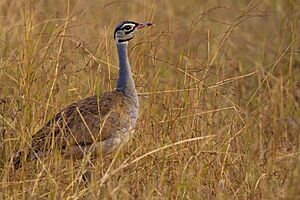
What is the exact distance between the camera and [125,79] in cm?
569

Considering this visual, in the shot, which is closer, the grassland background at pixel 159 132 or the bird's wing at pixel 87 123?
the grassland background at pixel 159 132

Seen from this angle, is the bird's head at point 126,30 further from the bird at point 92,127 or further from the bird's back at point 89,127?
the bird's back at point 89,127

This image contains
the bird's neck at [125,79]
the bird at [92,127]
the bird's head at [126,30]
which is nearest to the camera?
the bird at [92,127]

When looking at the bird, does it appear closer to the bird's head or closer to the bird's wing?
the bird's wing

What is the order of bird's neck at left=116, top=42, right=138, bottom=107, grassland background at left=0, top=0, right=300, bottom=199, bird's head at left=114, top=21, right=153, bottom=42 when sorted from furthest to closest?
1. bird's head at left=114, top=21, right=153, bottom=42
2. bird's neck at left=116, top=42, right=138, bottom=107
3. grassland background at left=0, top=0, right=300, bottom=199

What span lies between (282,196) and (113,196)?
107 cm

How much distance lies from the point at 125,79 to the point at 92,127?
1.51ft

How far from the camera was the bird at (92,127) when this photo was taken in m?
5.12

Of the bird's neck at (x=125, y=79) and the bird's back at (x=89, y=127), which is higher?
the bird's neck at (x=125, y=79)

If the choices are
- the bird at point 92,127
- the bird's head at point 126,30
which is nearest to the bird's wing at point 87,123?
the bird at point 92,127

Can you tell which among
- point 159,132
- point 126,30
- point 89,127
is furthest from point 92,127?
point 126,30

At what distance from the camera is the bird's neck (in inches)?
222

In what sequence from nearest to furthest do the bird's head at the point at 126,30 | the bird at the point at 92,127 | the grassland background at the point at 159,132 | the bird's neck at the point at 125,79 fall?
the grassland background at the point at 159,132
the bird at the point at 92,127
the bird's neck at the point at 125,79
the bird's head at the point at 126,30

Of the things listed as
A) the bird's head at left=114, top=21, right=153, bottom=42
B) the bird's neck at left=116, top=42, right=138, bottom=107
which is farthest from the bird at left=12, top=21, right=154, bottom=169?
the bird's head at left=114, top=21, right=153, bottom=42
